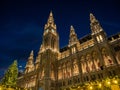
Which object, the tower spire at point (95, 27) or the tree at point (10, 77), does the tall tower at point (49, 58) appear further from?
the tower spire at point (95, 27)

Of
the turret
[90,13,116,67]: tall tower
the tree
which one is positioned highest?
the turret

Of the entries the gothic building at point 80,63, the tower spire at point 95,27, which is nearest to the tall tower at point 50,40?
the gothic building at point 80,63

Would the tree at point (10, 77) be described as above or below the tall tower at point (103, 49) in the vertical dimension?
below

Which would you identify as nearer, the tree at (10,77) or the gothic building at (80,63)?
the gothic building at (80,63)

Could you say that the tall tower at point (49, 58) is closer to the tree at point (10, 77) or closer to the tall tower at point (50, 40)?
the tall tower at point (50, 40)

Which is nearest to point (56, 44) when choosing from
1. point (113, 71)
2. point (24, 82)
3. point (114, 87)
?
point (24, 82)

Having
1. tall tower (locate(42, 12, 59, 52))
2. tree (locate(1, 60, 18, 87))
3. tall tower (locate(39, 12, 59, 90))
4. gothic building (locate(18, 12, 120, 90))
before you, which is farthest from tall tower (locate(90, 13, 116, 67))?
tree (locate(1, 60, 18, 87))

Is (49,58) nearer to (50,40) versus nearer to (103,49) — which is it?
(50,40)

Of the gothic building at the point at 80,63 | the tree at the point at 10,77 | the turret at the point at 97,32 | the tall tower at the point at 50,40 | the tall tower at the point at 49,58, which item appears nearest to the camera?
the gothic building at the point at 80,63

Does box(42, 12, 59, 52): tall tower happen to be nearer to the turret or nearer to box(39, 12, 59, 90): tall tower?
box(39, 12, 59, 90): tall tower

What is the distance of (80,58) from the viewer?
41.9 metres

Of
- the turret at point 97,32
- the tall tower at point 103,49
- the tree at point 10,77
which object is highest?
the turret at point 97,32

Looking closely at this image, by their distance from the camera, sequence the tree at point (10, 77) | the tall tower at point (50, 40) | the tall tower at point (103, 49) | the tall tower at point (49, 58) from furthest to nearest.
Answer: the tall tower at point (50, 40) → the tall tower at point (49, 58) → the tree at point (10, 77) → the tall tower at point (103, 49)

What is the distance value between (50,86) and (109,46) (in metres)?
24.3
